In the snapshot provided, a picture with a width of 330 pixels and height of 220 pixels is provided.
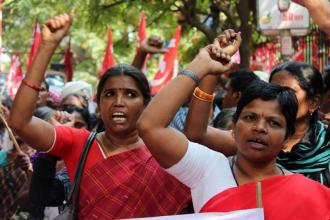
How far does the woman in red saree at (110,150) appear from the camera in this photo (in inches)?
119

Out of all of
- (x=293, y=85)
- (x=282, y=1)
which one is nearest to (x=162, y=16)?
(x=282, y=1)

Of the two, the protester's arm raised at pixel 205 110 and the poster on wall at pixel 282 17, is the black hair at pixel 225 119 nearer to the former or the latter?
the protester's arm raised at pixel 205 110

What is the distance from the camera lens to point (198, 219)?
262cm

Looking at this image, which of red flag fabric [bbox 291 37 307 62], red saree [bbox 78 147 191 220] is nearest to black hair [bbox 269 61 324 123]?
red saree [bbox 78 147 191 220]

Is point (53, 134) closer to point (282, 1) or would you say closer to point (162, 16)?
point (282, 1)

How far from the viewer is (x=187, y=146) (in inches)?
104

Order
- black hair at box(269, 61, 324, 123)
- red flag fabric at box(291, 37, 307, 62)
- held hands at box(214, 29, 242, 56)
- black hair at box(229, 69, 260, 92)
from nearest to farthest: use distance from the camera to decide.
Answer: held hands at box(214, 29, 242, 56) < black hair at box(269, 61, 324, 123) < black hair at box(229, 69, 260, 92) < red flag fabric at box(291, 37, 307, 62)

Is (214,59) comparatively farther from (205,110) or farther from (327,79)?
(327,79)

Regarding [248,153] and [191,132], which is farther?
[191,132]

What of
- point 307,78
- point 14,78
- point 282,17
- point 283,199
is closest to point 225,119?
point 307,78

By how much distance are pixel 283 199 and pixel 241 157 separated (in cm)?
27

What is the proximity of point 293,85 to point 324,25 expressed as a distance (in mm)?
412

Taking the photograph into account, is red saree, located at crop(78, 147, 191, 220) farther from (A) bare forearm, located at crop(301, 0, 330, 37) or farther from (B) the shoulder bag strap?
(A) bare forearm, located at crop(301, 0, 330, 37)

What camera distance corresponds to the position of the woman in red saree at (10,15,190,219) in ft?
9.92
